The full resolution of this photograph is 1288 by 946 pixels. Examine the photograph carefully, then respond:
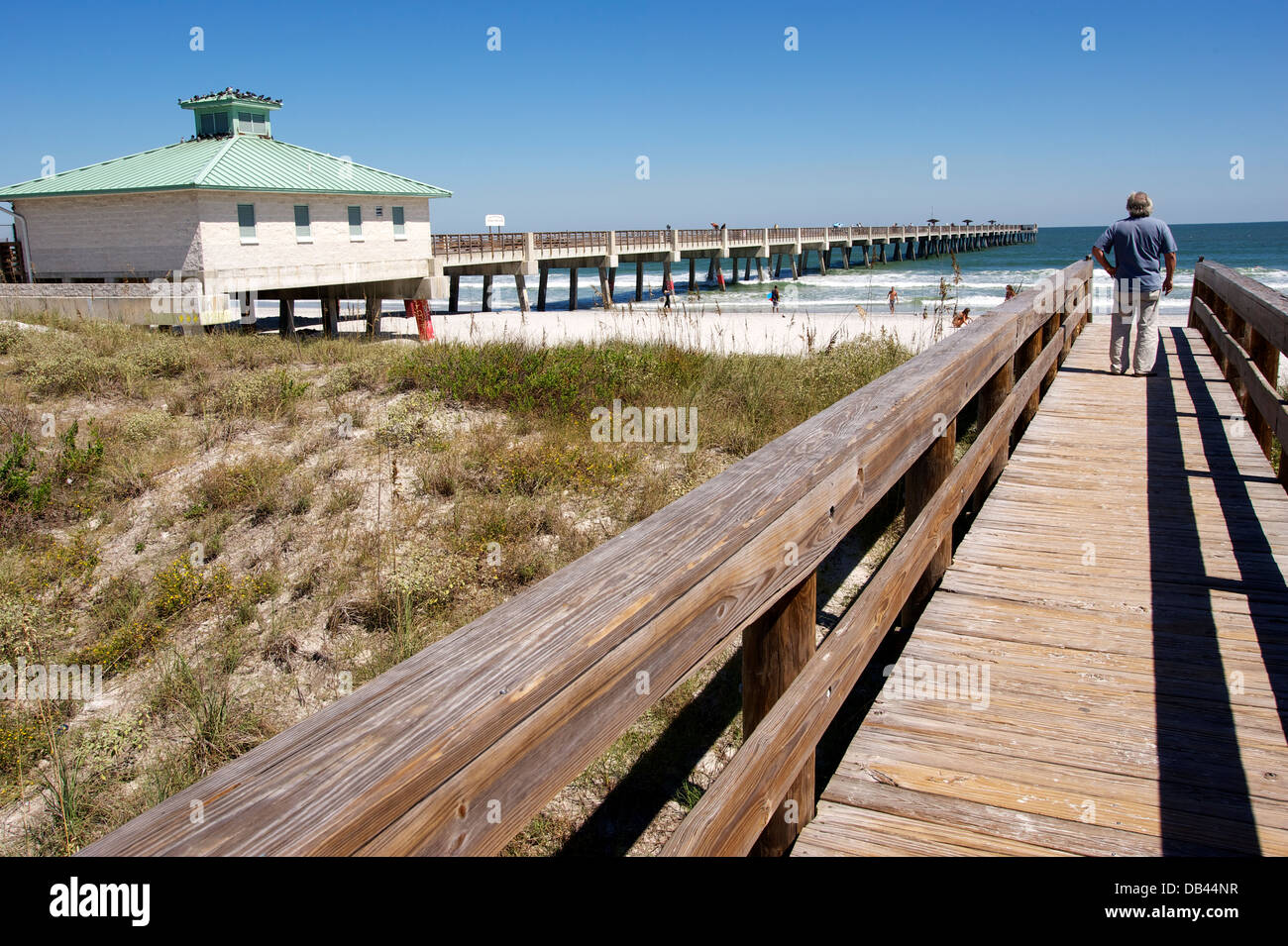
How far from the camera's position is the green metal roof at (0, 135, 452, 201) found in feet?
79.0

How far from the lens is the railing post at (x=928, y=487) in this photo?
3787 mm

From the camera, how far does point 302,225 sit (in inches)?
1033

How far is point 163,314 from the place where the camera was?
1955 centimetres

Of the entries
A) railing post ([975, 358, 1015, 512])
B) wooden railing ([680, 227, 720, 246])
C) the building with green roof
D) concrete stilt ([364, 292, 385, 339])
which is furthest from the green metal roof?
railing post ([975, 358, 1015, 512])

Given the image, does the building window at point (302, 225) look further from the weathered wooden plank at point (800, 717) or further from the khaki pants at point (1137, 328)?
the weathered wooden plank at point (800, 717)

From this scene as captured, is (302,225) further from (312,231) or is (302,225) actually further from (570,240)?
(570,240)

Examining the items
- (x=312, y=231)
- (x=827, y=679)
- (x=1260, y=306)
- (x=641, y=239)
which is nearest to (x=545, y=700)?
(x=827, y=679)

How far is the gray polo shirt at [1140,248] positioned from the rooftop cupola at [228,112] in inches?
1155

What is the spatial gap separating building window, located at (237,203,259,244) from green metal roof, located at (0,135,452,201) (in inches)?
25.0

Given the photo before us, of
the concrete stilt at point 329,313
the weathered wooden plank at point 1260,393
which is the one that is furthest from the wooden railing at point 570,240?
the weathered wooden plank at point 1260,393

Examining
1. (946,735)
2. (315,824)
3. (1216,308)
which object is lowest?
(946,735)
